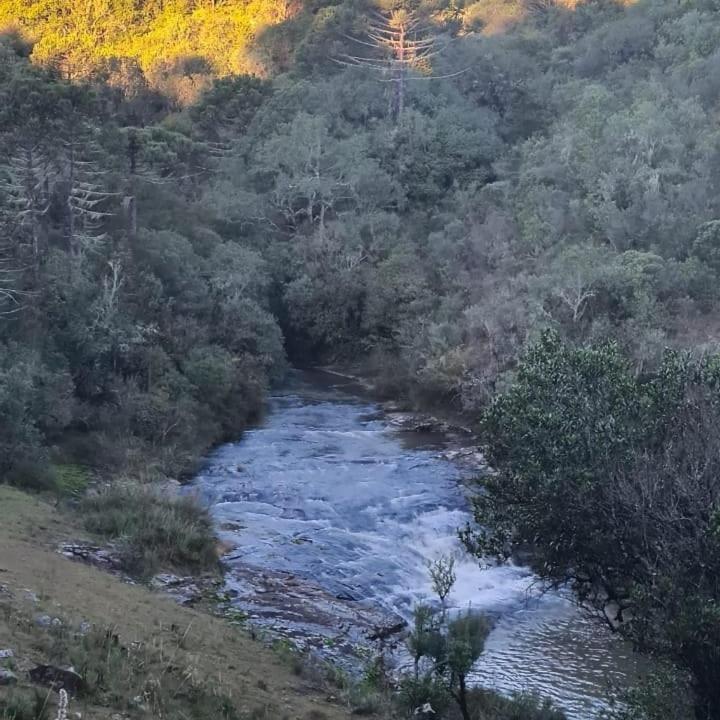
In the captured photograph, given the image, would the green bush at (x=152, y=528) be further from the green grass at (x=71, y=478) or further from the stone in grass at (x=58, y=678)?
the stone in grass at (x=58, y=678)

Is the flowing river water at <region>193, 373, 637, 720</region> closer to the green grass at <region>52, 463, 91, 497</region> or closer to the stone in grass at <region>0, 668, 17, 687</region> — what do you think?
the green grass at <region>52, 463, 91, 497</region>

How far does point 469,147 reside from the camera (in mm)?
58562

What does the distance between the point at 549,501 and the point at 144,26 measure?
82182mm

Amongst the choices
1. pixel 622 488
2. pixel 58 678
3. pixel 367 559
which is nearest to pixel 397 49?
pixel 367 559

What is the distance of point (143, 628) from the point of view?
13.8 m

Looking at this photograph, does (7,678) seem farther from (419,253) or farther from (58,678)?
Answer: (419,253)

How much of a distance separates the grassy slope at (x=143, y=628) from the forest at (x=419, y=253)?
3790 mm

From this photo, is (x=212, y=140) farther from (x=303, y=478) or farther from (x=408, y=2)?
(x=303, y=478)

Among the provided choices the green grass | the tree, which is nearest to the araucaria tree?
the green grass

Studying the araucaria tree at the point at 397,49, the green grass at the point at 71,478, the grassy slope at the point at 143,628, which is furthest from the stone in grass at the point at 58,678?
the araucaria tree at the point at 397,49

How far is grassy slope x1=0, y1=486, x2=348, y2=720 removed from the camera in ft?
39.3

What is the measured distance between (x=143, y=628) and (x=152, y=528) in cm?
573

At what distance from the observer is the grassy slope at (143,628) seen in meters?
12.0

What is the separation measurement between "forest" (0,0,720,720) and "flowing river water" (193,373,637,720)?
1.42 metres
